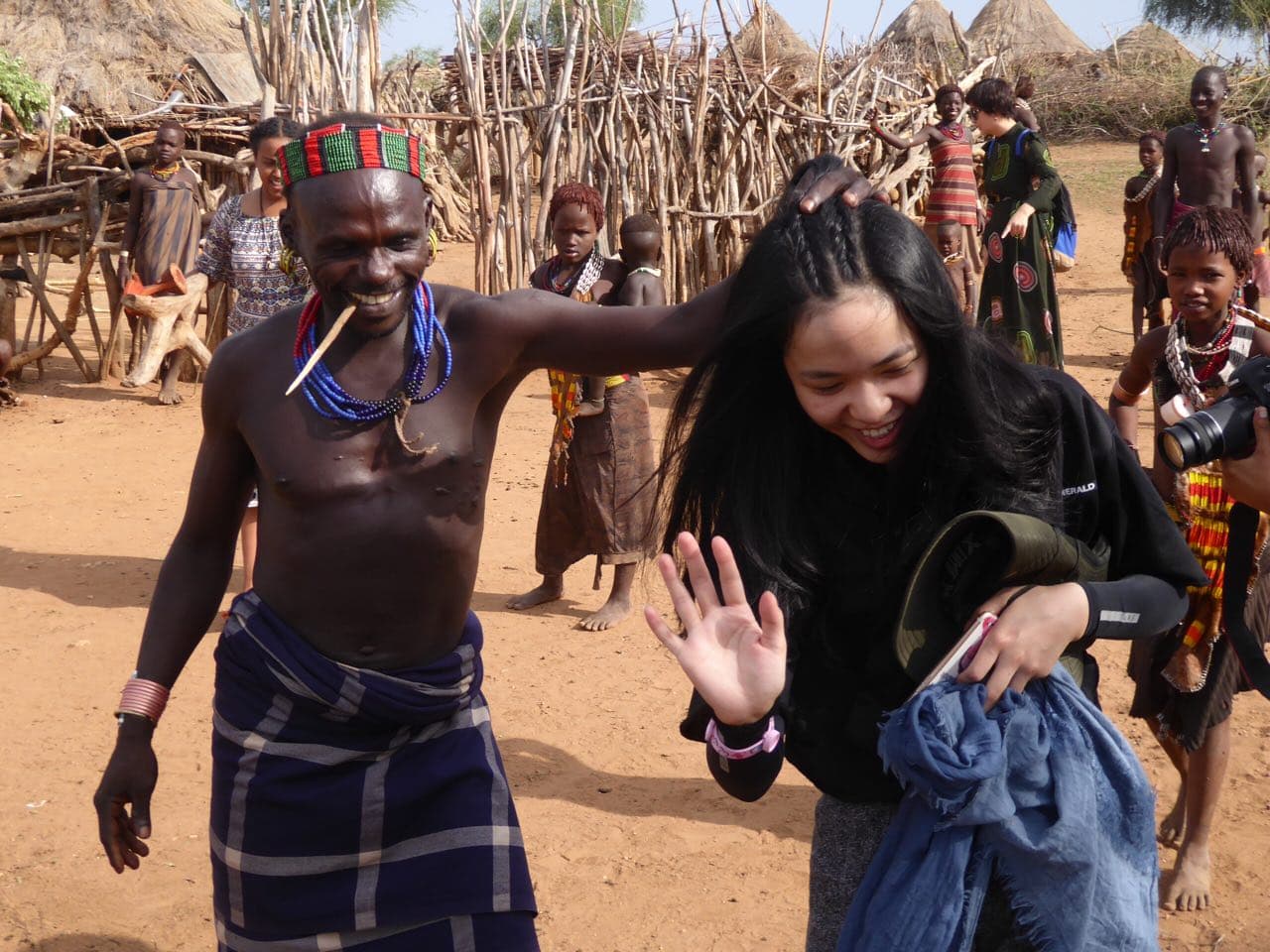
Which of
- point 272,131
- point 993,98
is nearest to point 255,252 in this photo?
point 272,131

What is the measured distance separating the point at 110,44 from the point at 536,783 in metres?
17.5

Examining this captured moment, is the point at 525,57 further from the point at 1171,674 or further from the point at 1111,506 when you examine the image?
the point at 1111,506

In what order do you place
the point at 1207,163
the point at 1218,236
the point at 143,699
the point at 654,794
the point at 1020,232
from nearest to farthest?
the point at 143,699, the point at 1218,236, the point at 654,794, the point at 1020,232, the point at 1207,163

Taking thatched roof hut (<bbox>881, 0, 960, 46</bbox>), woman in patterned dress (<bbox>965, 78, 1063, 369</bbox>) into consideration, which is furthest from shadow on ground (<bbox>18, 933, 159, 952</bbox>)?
thatched roof hut (<bbox>881, 0, 960, 46</bbox>)

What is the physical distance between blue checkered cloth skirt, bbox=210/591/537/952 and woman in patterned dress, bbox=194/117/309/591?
10.2 ft

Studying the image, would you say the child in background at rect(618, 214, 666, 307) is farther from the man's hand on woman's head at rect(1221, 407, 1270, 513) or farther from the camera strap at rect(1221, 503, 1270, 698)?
the man's hand on woman's head at rect(1221, 407, 1270, 513)

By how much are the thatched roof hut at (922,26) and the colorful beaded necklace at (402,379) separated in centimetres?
2658

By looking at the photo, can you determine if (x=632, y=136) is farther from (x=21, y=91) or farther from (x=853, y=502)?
(x=21, y=91)

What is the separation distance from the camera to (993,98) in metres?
8.06

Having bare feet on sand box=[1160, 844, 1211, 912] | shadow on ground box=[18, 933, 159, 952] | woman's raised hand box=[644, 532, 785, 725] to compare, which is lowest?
shadow on ground box=[18, 933, 159, 952]

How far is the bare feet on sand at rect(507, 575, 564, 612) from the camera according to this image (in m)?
5.70

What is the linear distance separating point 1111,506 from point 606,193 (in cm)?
891

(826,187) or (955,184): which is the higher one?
(826,187)

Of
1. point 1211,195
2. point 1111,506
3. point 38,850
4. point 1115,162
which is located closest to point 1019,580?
point 1111,506
